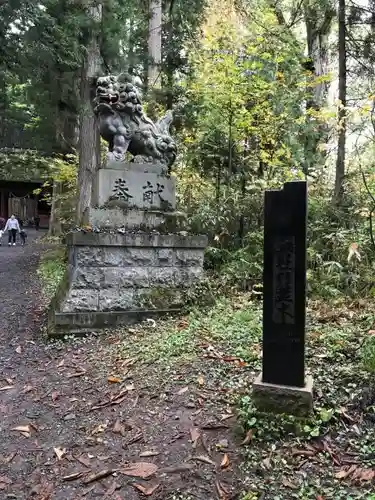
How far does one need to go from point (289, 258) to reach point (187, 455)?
5.19ft

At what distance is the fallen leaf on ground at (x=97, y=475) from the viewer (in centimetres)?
276

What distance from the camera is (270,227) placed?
10.4 feet

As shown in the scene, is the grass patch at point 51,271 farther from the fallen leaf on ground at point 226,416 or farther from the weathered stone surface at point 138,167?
the fallen leaf on ground at point 226,416

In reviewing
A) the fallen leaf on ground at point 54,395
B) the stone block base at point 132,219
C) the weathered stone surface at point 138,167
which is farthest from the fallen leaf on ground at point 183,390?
the weathered stone surface at point 138,167

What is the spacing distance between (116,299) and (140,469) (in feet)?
9.94

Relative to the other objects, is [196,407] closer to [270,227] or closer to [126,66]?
[270,227]

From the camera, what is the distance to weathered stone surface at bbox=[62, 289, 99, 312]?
213 inches

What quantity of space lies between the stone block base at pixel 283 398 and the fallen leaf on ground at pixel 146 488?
91 cm

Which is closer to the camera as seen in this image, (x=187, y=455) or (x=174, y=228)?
(x=187, y=455)

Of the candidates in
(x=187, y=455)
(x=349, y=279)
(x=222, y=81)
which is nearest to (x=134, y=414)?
(x=187, y=455)

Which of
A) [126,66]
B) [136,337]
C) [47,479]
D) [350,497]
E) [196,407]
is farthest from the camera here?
[126,66]

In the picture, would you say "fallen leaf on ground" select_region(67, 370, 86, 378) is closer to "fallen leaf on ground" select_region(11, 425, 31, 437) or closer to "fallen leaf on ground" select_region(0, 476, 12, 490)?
"fallen leaf on ground" select_region(11, 425, 31, 437)

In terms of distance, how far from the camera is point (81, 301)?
Answer: 5461 mm

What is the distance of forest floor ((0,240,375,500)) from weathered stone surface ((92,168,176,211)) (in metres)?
1.95
